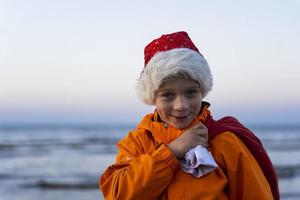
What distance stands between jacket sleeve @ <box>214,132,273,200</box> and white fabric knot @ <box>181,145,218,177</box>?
81 mm

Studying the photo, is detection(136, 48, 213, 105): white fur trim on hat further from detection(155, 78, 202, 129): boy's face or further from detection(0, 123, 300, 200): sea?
detection(0, 123, 300, 200): sea

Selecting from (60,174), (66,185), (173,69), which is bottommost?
(60,174)

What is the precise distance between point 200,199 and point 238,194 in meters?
0.21

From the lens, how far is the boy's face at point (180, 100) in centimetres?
253

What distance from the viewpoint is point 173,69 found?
8.25ft

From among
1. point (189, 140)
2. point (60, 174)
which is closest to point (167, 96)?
point (189, 140)

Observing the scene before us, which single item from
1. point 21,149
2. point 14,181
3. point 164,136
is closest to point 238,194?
point 164,136

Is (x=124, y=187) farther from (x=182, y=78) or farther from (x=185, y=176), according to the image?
(x=182, y=78)

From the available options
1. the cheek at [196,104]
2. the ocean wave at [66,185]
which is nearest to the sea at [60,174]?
the ocean wave at [66,185]

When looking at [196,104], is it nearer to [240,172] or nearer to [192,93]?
[192,93]

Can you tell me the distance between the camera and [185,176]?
8.08 feet

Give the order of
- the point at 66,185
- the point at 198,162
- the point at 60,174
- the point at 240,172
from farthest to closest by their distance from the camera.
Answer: the point at 60,174 < the point at 66,185 < the point at 240,172 < the point at 198,162

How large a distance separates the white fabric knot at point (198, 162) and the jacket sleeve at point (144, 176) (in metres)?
0.05

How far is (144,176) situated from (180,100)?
38 centimetres
